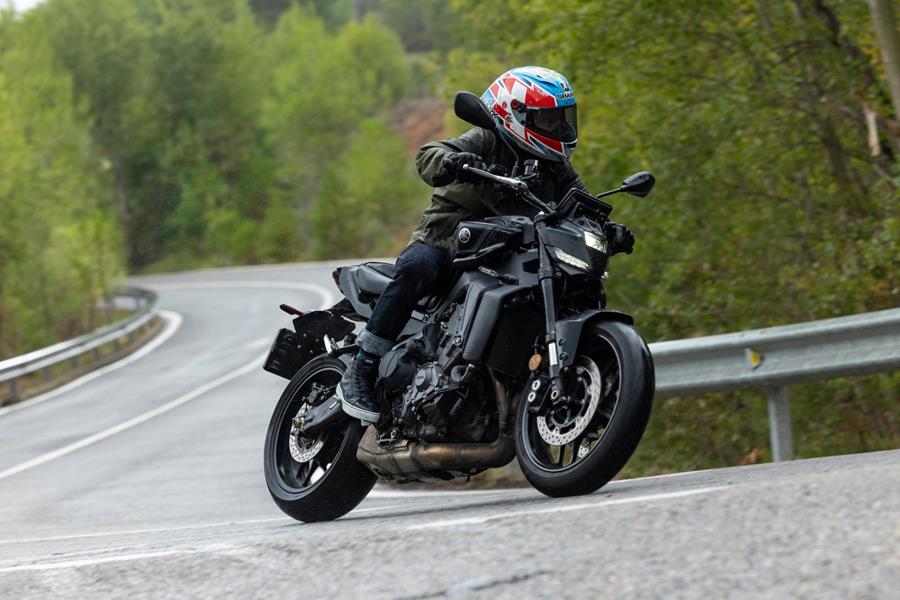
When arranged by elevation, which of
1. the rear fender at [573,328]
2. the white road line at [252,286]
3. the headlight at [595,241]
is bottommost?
the white road line at [252,286]

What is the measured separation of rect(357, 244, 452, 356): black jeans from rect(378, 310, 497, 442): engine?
0.10 metres

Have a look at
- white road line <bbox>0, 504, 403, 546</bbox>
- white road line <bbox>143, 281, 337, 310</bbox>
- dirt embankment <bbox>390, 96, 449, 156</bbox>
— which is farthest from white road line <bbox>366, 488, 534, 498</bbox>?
dirt embankment <bbox>390, 96, 449, 156</bbox>

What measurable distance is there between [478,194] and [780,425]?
277cm

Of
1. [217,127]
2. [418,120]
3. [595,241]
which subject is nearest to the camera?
[595,241]

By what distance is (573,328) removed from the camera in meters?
5.85

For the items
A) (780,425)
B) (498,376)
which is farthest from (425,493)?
(498,376)

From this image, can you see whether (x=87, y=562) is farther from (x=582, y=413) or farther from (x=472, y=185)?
(x=472, y=185)

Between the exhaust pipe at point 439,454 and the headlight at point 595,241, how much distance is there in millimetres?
768

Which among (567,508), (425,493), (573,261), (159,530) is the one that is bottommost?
(425,493)

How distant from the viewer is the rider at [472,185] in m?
6.39

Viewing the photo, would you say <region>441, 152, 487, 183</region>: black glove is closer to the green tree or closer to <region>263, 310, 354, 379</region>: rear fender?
<region>263, 310, 354, 379</region>: rear fender

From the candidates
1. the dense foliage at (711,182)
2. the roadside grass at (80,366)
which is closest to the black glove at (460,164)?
the dense foliage at (711,182)

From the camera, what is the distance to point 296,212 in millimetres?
84938

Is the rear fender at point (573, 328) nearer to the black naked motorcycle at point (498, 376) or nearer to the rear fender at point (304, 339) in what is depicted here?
the black naked motorcycle at point (498, 376)
